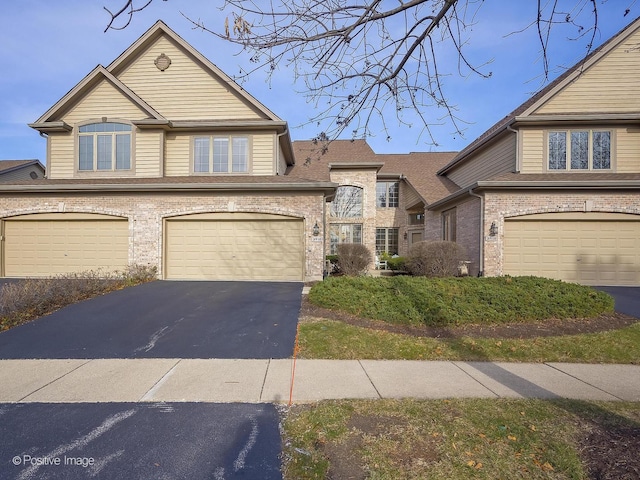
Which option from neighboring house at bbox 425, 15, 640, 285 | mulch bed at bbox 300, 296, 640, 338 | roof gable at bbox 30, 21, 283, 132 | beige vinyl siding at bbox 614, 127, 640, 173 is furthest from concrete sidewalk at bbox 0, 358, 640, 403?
beige vinyl siding at bbox 614, 127, 640, 173

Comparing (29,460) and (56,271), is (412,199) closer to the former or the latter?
(56,271)

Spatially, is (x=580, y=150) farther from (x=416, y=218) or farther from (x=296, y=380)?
(x=296, y=380)

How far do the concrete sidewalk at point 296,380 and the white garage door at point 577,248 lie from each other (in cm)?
752

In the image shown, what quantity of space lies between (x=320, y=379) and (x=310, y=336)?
161cm

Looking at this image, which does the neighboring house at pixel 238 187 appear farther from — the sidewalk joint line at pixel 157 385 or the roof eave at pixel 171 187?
the sidewalk joint line at pixel 157 385

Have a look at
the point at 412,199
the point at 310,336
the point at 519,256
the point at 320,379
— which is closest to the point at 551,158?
the point at 519,256

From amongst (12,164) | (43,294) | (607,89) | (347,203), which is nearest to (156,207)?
(43,294)

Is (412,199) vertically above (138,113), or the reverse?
(138,113)

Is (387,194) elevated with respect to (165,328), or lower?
elevated

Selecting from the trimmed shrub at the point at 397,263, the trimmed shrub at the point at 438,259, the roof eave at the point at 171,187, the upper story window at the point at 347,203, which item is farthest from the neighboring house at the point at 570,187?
the upper story window at the point at 347,203

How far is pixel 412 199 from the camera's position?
20875mm

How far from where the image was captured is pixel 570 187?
11.4 meters

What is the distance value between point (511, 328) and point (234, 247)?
8.90 meters

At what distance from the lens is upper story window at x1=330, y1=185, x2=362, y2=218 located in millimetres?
20516
